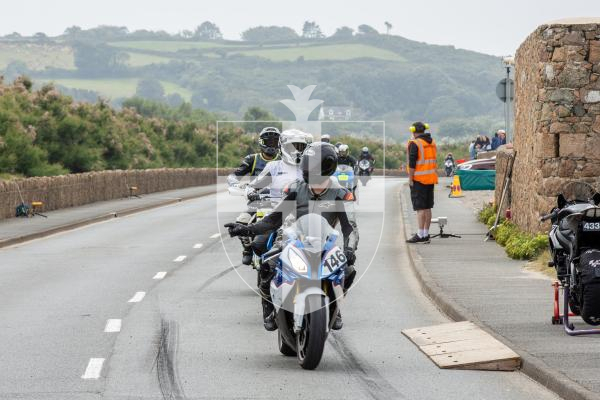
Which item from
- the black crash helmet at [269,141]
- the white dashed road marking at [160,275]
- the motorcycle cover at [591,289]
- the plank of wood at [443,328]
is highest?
the black crash helmet at [269,141]

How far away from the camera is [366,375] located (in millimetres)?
10672

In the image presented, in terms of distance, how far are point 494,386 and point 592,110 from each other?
998cm

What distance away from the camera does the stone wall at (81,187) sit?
35.3 m

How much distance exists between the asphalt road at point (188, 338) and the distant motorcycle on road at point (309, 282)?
31cm

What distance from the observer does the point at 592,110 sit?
19.4 metres

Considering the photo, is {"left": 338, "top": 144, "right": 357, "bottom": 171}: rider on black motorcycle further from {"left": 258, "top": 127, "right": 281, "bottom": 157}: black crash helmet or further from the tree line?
the tree line

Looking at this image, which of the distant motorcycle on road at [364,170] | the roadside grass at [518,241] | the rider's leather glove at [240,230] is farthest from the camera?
the distant motorcycle on road at [364,170]

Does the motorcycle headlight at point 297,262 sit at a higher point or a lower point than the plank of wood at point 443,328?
higher

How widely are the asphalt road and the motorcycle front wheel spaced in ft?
0.42

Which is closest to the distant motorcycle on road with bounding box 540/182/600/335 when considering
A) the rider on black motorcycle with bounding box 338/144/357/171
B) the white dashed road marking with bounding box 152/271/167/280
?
the white dashed road marking with bounding box 152/271/167/280

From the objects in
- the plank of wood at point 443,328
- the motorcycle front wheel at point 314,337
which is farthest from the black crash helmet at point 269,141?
the motorcycle front wheel at point 314,337

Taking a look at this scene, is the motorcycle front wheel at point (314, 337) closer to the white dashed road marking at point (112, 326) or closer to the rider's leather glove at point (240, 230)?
the rider's leather glove at point (240, 230)

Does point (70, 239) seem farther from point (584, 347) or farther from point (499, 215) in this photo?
point (584, 347)

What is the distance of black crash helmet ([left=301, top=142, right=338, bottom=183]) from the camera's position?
1130 centimetres
